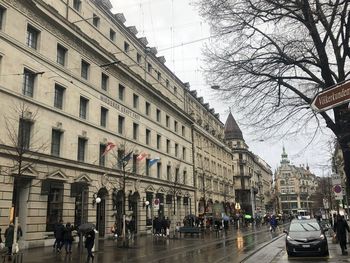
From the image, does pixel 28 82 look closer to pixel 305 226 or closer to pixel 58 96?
pixel 58 96

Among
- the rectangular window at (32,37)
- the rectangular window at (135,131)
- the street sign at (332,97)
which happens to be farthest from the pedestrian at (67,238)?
the rectangular window at (135,131)

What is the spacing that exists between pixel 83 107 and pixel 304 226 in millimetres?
21337

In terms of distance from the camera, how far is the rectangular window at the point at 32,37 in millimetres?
28359

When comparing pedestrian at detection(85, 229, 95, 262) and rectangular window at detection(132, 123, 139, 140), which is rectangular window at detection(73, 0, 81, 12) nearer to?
rectangular window at detection(132, 123, 139, 140)

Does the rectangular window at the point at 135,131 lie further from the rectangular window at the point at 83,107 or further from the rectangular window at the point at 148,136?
the rectangular window at the point at 83,107

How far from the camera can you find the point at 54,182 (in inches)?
1130

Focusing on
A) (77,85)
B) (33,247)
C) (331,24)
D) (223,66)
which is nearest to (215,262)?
(223,66)

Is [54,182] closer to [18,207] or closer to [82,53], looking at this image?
[18,207]

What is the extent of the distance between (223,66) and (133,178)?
2728cm

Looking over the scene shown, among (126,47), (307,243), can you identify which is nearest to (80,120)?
(126,47)

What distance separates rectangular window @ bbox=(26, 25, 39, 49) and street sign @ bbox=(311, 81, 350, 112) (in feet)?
81.1

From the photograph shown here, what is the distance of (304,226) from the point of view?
20.3 meters

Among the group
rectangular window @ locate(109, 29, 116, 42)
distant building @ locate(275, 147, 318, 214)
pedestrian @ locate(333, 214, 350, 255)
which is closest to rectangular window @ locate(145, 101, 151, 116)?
rectangular window @ locate(109, 29, 116, 42)

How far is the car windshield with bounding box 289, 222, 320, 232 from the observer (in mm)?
19933
